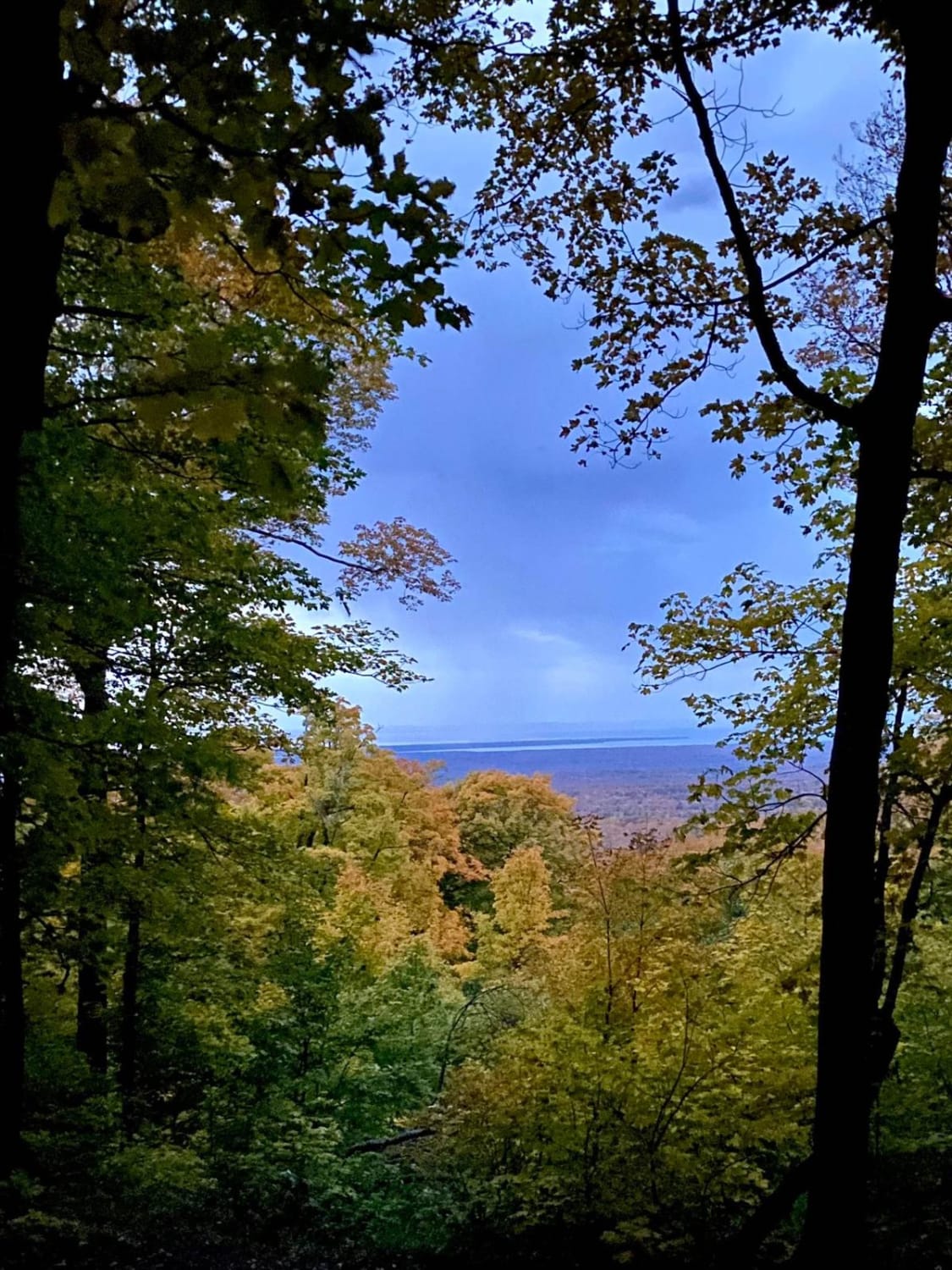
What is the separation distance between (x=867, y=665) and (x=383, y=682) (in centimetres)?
587

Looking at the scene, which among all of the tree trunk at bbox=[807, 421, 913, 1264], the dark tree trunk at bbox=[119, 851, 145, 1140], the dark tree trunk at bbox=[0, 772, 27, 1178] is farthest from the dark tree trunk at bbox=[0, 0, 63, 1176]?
the dark tree trunk at bbox=[119, 851, 145, 1140]

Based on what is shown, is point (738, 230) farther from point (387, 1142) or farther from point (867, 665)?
point (387, 1142)

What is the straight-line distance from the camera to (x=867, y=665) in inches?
124

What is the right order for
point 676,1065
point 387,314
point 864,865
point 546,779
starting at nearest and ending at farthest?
point 387,314
point 864,865
point 676,1065
point 546,779

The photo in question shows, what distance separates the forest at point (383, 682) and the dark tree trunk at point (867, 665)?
0.02 metres

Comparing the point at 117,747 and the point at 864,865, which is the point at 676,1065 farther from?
the point at 117,747

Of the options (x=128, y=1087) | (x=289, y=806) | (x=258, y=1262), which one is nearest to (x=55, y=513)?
(x=258, y=1262)

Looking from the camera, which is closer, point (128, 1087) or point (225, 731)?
point (225, 731)

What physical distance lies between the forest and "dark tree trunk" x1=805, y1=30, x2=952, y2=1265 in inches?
0.6

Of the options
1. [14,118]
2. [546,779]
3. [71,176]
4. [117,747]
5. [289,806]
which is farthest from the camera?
[546,779]

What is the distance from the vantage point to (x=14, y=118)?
1.07m

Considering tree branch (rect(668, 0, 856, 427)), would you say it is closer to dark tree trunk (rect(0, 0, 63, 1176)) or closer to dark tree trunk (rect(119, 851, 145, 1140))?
dark tree trunk (rect(0, 0, 63, 1176))

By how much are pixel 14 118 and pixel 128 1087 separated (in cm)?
964

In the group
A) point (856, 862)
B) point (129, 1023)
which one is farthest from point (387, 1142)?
point (856, 862)
